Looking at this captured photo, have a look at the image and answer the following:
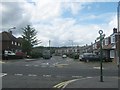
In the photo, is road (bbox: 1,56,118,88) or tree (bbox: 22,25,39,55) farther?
tree (bbox: 22,25,39,55)

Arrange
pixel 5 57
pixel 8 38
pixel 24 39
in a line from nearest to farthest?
1. pixel 5 57
2. pixel 8 38
3. pixel 24 39

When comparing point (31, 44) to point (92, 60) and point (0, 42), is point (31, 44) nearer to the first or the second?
point (0, 42)

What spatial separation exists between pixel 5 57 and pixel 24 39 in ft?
129

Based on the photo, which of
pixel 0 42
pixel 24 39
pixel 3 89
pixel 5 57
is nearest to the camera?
pixel 3 89

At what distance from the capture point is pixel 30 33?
104938 mm

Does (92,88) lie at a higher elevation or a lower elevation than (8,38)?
lower

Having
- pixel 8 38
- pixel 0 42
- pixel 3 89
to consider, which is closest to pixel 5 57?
pixel 0 42

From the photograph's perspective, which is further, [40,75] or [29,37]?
[29,37]

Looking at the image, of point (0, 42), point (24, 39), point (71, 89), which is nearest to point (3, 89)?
point (71, 89)

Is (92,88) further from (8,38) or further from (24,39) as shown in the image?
(24,39)

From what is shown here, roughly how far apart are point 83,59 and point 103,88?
48831mm

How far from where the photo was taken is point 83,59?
6456cm

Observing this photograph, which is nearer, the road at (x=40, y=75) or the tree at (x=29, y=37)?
the road at (x=40, y=75)

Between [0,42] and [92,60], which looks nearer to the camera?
[92,60]
